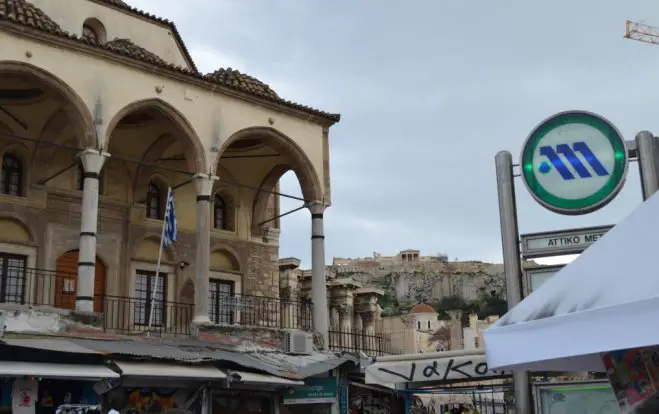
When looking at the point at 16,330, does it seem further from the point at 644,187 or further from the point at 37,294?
the point at 644,187

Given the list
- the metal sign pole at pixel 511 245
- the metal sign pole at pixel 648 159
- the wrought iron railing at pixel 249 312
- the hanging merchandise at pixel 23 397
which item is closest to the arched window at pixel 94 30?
the wrought iron railing at pixel 249 312

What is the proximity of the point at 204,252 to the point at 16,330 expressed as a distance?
4.42 meters

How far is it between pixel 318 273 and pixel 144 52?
663 cm

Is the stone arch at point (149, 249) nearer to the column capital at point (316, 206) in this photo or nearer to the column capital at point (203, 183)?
the column capital at point (203, 183)

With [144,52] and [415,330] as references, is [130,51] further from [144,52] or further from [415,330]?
[415,330]

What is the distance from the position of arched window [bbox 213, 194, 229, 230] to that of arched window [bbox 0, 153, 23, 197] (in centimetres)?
535

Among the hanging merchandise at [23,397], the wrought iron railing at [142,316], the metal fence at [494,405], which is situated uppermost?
the wrought iron railing at [142,316]

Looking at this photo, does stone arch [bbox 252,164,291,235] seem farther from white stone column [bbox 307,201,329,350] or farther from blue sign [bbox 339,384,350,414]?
blue sign [bbox 339,384,350,414]

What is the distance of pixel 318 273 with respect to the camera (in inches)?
746

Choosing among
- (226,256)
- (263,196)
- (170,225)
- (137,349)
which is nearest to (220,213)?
(226,256)

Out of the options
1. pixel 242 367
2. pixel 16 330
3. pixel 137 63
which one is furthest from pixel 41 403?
pixel 137 63

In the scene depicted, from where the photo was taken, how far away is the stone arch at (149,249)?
19.4m

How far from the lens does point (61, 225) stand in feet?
59.4

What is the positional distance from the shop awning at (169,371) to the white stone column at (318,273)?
14.5 ft
